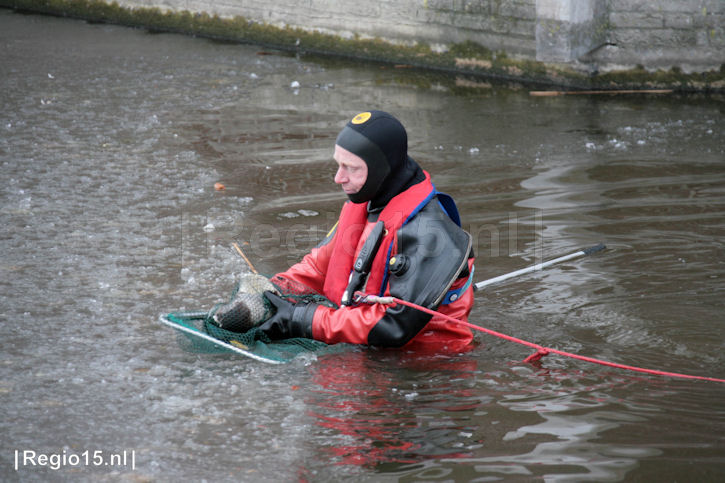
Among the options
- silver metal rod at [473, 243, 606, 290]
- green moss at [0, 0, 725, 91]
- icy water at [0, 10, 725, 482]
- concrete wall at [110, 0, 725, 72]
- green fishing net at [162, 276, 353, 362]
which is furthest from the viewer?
green moss at [0, 0, 725, 91]

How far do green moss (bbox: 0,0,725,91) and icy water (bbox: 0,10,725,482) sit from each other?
502 mm


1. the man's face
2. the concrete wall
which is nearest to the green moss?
the concrete wall

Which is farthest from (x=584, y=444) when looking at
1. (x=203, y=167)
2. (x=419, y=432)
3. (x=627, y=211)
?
(x=203, y=167)

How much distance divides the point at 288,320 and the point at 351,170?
75 centimetres

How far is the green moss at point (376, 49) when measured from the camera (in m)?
9.70

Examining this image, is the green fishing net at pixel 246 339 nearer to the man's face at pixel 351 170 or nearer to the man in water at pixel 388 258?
the man in water at pixel 388 258

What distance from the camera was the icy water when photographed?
9.66 feet

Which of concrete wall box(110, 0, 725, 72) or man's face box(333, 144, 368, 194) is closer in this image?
man's face box(333, 144, 368, 194)

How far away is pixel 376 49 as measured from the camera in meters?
11.5

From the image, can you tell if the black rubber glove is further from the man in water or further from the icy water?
the icy water

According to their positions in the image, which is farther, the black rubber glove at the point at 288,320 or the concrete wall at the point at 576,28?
the concrete wall at the point at 576,28

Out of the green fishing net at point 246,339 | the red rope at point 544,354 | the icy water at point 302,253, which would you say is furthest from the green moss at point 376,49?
the green fishing net at point 246,339

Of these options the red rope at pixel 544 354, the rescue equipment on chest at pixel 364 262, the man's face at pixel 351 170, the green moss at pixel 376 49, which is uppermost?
the green moss at pixel 376 49

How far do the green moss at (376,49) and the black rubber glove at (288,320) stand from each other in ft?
23.7
